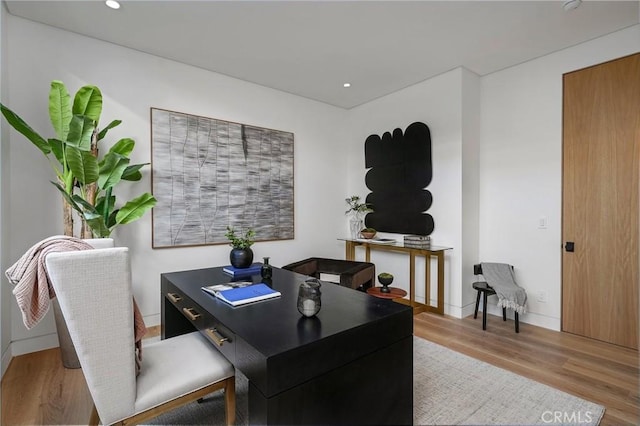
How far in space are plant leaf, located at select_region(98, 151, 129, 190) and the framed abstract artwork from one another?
25.7 inches

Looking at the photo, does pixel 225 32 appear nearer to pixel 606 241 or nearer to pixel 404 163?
pixel 404 163

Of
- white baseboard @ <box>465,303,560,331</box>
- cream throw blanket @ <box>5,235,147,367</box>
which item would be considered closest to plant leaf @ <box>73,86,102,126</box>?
cream throw blanket @ <box>5,235,147,367</box>

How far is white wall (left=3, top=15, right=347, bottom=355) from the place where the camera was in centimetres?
261

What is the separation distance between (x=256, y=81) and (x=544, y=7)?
2.94 m

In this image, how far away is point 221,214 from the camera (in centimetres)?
363

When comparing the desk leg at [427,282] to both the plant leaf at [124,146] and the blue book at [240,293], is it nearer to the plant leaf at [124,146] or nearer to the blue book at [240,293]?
the blue book at [240,293]

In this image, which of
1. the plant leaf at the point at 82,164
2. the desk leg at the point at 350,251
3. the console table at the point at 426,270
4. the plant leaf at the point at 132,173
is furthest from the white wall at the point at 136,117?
the console table at the point at 426,270

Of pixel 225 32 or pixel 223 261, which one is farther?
pixel 223 261

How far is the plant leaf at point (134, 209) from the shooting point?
8.67 ft

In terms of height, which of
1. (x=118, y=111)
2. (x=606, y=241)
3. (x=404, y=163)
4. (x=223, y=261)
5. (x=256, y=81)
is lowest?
(x=223, y=261)

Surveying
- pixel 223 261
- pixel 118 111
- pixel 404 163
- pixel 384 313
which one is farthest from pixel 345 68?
pixel 384 313

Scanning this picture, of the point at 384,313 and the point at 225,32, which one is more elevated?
the point at 225,32

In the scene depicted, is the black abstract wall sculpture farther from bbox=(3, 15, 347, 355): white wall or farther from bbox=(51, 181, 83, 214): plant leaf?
bbox=(51, 181, 83, 214): plant leaf

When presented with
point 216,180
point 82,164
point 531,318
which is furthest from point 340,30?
point 531,318
